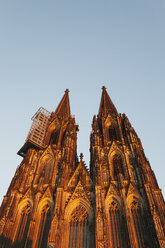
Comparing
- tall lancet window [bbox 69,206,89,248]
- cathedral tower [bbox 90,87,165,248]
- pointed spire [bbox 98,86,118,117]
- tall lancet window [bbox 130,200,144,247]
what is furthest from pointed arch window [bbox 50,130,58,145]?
tall lancet window [bbox 130,200,144,247]

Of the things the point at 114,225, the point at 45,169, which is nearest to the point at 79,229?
the point at 114,225

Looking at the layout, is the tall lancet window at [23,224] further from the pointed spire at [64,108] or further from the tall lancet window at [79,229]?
the pointed spire at [64,108]

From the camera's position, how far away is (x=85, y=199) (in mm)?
19875

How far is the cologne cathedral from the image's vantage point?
55.2 ft

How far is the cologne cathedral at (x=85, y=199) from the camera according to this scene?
1683 cm

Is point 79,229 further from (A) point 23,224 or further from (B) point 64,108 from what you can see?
(B) point 64,108

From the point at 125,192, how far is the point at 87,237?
4.83m

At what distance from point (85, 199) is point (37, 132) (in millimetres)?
12512

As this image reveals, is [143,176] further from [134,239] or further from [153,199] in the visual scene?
[134,239]

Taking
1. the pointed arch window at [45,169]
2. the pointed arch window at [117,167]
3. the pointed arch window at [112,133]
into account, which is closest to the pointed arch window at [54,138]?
the pointed arch window at [45,169]

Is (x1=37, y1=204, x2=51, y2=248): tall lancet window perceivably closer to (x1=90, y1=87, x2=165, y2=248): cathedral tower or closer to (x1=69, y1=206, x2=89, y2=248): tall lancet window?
(x1=69, y1=206, x2=89, y2=248): tall lancet window

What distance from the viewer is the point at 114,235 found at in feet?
56.4

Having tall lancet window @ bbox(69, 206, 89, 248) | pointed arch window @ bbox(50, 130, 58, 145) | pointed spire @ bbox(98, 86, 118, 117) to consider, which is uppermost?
pointed spire @ bbox(98, 86, 118, 117)

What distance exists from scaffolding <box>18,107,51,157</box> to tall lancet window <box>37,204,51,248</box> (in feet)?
27.9
